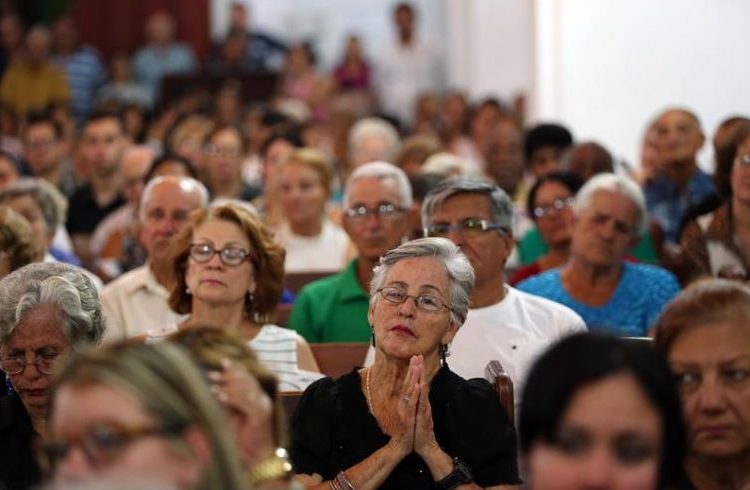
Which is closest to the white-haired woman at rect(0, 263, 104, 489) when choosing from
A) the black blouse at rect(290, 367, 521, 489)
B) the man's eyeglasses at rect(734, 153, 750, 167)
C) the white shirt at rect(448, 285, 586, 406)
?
the black blouse at rect(290, 367, 521, 489)

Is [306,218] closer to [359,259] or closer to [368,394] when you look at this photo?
[359,259]

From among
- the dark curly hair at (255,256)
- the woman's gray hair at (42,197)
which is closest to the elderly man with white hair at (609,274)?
the dark curly hair at (255,256)

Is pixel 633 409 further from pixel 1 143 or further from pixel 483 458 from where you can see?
pixel 1 143

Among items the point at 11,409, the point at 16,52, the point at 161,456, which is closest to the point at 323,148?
the point at 16,52

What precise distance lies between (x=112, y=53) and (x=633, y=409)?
15257 millimetres

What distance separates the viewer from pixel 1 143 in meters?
11.8

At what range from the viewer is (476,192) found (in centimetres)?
520

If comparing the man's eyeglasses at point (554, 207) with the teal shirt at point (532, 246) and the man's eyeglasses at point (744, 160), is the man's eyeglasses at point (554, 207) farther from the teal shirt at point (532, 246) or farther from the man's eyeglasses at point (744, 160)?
the man's eyeglasses at point (744, 160)

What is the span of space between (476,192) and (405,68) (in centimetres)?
955

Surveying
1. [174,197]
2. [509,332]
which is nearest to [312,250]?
[174,197]

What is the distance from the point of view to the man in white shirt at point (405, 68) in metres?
14.5

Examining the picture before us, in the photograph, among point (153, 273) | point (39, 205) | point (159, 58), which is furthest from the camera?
point (159, 58)

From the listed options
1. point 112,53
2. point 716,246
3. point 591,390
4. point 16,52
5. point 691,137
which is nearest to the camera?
point 591,390

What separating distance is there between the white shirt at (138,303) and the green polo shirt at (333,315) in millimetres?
500
